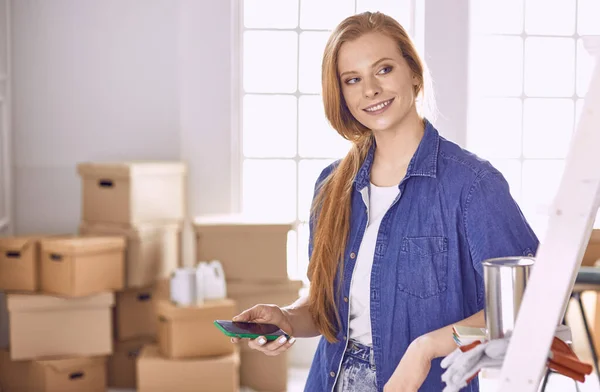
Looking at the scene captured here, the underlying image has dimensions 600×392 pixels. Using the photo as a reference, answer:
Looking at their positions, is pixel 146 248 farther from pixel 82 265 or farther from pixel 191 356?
pixel 191 356

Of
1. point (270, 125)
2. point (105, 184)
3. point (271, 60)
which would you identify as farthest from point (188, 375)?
point (271, 60)

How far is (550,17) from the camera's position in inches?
170

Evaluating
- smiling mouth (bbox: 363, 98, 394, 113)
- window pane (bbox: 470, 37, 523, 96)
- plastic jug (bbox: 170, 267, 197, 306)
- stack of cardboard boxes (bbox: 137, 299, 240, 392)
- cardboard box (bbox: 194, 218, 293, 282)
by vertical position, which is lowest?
stack of cardboard boxes (bbox: 137, 299, 240, 392)

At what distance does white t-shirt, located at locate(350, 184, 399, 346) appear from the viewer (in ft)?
5.32

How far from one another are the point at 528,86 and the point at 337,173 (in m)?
2.87

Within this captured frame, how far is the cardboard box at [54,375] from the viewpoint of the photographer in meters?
3.62

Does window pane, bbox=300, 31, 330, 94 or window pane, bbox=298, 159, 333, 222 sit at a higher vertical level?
window pane, bbox=300, 31, 330, 94

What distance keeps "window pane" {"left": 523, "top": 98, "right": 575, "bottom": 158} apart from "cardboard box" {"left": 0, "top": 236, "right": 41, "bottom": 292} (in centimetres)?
270

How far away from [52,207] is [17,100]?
62 cm

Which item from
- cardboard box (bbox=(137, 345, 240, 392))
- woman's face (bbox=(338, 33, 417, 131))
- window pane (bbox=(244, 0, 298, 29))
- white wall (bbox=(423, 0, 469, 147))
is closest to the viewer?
woman's face (bbox=(338, 33, 417, 131))

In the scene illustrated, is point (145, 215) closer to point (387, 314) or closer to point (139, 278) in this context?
point (139, 278)

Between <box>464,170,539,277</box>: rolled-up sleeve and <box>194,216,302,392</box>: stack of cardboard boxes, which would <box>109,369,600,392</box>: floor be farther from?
<box>464,170,539,277</box>: rolled-up sleeve

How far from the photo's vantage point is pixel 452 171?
1.55 metres

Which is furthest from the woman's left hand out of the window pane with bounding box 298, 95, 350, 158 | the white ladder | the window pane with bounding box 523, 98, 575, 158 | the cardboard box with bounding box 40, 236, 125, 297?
the window pane with bounding box 523, 98, 575, 158
